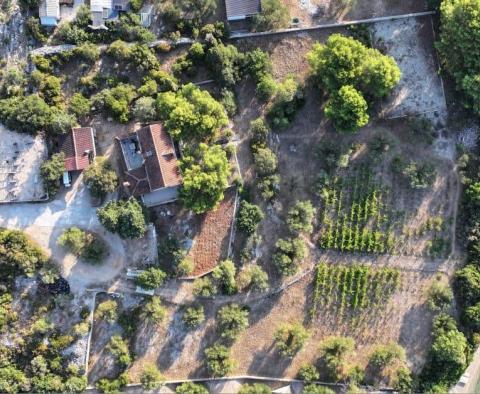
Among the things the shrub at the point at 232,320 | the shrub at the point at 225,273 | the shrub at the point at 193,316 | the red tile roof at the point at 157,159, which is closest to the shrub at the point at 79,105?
the red tile roof at the point at 157,159

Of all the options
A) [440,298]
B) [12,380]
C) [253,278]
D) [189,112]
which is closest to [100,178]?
[189,112]

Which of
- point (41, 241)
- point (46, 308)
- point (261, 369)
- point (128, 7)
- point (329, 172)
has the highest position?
point (128, 7)

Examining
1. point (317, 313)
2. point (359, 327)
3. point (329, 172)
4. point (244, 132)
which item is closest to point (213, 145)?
point (244, 132)

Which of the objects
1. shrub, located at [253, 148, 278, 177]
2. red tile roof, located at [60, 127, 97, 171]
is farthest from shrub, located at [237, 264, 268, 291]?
red tile roof, located at [60, 127, 97, 171]

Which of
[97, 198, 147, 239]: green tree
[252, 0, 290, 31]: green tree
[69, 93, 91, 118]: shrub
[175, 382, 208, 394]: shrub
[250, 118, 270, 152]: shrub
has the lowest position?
[175, 382, 208, 394]: shrub

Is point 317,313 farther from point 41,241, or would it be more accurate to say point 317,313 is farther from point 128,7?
point 128,7

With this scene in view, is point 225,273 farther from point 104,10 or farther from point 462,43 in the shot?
point 462,43

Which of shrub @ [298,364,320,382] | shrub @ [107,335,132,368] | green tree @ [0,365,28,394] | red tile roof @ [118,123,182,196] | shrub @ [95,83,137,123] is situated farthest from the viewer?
shrub @ [298,364,320,382]

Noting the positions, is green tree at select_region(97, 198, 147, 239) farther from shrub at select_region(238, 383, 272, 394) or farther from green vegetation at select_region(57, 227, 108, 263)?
shrub at select_region(238, 383, 272, 394)
